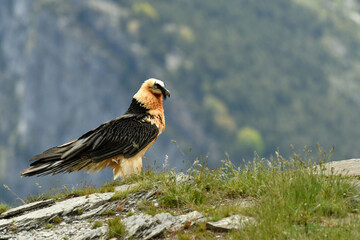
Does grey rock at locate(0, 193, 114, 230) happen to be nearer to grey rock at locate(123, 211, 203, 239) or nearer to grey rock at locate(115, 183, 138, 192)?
grey rock at locate(115, 183, 138, 192)

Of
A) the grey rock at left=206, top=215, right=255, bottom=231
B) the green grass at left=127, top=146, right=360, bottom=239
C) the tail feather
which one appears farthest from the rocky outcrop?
the tail feather

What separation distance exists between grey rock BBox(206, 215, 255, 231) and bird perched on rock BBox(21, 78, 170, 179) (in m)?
3.67

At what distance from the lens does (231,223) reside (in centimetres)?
842

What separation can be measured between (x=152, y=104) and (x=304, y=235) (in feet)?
23.2

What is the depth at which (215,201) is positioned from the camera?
973 cm

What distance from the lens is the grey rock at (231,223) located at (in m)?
8.07

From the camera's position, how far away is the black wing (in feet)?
40.5

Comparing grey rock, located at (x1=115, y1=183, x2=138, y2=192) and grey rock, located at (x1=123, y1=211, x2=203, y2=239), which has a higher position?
grey rock, located at (x1=115, y1=183, x2=138, y2=192)

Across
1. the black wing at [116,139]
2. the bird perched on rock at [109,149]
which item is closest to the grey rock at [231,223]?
the bird perched on rock at [109,149]

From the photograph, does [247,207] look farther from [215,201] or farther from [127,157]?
[127,157]

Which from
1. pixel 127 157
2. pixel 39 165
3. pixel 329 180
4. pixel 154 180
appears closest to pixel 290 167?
pixel 329 180

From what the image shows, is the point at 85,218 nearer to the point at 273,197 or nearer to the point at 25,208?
the point at 25,208

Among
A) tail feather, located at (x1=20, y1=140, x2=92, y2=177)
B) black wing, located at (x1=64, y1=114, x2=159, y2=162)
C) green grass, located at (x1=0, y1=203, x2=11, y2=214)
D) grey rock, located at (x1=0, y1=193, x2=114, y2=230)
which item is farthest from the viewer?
black wing, located at (x1=64, y1=114, x2=159, y2=162)

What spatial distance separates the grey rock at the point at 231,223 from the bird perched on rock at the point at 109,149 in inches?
144
